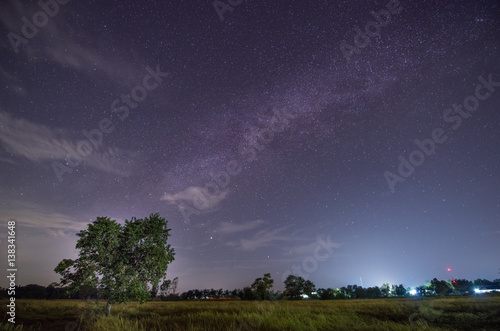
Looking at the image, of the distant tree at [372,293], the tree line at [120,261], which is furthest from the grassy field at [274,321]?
the distant tree at [372,293]

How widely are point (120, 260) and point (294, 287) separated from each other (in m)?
81.7

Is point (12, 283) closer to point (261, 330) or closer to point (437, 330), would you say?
point (261, 330)

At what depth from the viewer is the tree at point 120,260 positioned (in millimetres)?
18444

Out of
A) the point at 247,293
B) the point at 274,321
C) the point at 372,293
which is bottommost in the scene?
the point at 372,293

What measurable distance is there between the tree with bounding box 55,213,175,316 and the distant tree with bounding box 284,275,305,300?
259ft

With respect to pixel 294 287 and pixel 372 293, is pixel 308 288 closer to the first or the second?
pixel 294 287

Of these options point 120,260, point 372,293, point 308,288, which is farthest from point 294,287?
point 120,260

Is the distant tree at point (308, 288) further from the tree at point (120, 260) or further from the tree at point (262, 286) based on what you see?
the tree at point (120, 260)

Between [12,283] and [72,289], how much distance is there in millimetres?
9294

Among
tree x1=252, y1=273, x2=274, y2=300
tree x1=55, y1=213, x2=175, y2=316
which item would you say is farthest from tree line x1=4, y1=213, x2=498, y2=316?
tree x1=252, y1=273, x2=274, y2=300

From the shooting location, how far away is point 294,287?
87438 mm

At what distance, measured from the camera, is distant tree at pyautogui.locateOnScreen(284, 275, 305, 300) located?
87544 mm

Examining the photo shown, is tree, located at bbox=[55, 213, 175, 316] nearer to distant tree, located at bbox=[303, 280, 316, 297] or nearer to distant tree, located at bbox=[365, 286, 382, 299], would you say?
distant tree, located at bbox=[303, 280, 316, 297]

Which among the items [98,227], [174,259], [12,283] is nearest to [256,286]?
[174,259]
